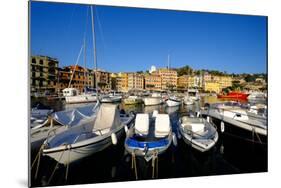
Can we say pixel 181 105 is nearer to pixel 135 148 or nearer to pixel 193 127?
pixel 193 127

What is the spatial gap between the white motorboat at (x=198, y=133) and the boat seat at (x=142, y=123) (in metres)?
0.44

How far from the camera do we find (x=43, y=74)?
401 cm

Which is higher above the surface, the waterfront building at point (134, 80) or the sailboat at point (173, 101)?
the waterfront building at point (134, 80)

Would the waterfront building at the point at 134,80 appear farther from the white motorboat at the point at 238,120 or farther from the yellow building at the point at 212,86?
the white motorboat at the point at 238,120

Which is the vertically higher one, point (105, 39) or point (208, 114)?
point (105, 39)

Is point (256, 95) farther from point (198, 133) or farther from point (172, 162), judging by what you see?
point (172, 162)

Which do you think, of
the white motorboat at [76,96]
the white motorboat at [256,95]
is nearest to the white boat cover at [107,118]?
the white motorboat at [76,96]

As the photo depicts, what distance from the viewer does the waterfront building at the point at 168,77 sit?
450 cm

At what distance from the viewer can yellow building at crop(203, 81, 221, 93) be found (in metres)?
4.63

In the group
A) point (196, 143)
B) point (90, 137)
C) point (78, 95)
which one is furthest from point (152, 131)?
point (78, 95)

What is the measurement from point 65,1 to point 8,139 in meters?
Result: 1.66

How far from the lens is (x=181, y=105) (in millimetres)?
4656

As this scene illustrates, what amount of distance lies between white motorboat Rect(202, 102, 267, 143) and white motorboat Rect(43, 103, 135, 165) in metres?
1.19
